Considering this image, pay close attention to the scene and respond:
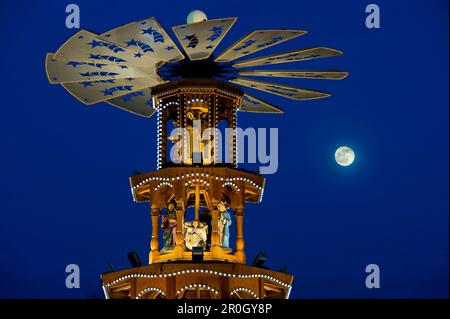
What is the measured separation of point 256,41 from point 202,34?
2158mm

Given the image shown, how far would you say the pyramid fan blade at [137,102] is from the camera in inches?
2282

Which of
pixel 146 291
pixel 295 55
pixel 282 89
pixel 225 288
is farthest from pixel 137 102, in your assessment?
pixel 225 288

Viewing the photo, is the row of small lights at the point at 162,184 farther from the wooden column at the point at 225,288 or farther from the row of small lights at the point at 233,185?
the wooden column at the point at 225,288

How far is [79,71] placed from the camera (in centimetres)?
5359

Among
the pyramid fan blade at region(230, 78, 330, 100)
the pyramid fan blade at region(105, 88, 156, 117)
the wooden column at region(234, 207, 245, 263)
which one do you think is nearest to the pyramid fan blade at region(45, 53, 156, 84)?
the pyramid fan blade at region(230, 78, 330, 100)

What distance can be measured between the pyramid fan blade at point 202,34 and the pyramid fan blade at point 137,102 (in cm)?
680

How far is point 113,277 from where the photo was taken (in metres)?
53.5

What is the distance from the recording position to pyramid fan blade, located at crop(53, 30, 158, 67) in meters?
51.2
